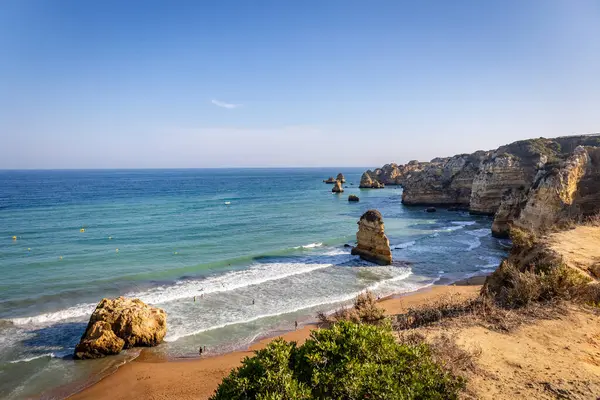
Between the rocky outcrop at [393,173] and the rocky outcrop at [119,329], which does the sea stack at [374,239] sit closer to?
the rocky outcrop at [119,329]

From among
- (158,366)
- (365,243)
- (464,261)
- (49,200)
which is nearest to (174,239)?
(365,243)

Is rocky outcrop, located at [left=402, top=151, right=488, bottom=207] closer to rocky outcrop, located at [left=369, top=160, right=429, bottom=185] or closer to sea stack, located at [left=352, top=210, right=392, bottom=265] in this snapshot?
sea stack, located at [left=352, top=210, right=392, bottom=265]

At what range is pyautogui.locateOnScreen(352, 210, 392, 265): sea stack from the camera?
27.9 m

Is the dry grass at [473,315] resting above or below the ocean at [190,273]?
above

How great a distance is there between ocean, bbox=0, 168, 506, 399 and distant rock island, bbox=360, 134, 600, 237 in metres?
4.37

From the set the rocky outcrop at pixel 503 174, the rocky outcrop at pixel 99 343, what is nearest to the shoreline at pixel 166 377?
the rocky outcrop at pixel 99 343

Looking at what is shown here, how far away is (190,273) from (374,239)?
14.6 metres

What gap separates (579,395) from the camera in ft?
21.9

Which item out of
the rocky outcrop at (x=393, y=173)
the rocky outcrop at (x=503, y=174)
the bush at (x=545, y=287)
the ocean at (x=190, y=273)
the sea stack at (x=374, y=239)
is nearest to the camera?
the bush at (x=545, y=287)

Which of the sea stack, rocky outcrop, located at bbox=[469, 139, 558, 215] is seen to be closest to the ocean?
the sea stack

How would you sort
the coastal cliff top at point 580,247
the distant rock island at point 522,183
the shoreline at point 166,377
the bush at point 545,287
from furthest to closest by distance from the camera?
1. the distant rock island at point 522,183
2. the coastal cliff top at point 580,247
3. the shoreline at point 166,377
4. the bush at point 545,287

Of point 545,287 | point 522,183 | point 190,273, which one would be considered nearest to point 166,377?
point 190,273

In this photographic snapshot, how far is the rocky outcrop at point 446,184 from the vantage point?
60906mm

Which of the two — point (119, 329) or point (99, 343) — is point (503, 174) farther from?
point (99, 343)
